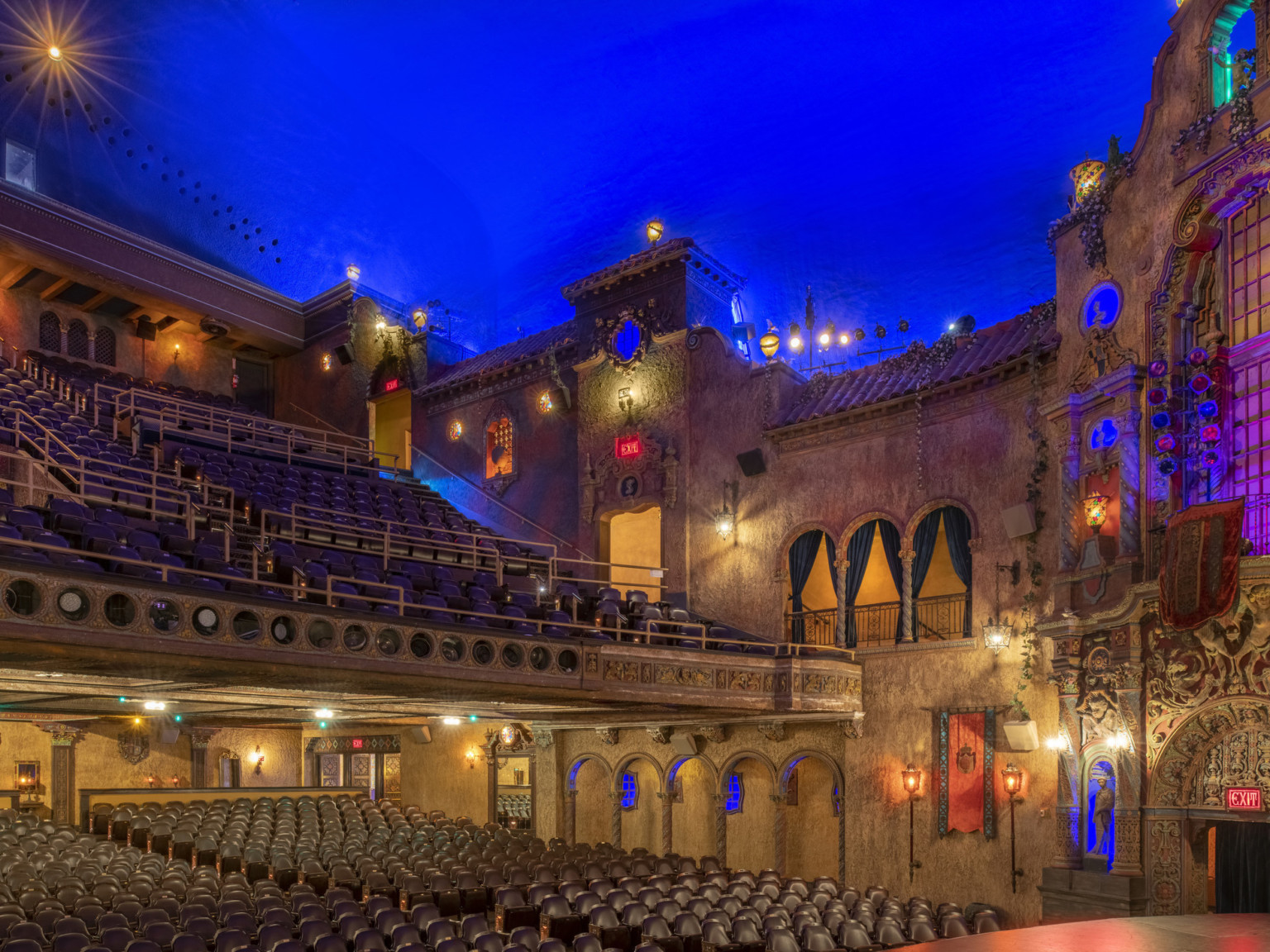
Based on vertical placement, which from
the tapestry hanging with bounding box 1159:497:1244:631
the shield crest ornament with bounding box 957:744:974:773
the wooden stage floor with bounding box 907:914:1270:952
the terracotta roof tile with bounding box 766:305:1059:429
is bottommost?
the shield crest ornament with bounding box 957:744:974:773

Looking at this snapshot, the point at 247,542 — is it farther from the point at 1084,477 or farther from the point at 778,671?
the point at 1084,477

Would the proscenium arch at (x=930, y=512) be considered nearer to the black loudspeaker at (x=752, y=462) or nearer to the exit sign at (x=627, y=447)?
the black loudspeaker at (x=752, y=462)

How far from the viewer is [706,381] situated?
72.4ft

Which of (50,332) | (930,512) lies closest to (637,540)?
(930,512)

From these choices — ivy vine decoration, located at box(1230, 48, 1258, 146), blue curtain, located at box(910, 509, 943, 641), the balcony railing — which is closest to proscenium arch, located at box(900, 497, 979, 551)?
blue curtain, located at box(910, 509, 943, 641)

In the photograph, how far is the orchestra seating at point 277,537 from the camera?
13992mm

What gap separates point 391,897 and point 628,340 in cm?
1198

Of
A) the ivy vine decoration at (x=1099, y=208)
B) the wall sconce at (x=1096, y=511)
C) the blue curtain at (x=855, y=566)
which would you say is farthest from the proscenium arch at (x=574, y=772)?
the ivy vine decoration at (x=1099, y=208)

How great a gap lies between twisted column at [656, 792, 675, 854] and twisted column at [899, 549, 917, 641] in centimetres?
641

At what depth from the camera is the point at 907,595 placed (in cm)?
1891

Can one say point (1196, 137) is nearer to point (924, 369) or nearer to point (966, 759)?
point (924, 369)

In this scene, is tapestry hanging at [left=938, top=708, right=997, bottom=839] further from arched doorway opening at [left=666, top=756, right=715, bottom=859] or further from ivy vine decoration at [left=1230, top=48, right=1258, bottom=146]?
ivy vine decoration at [left=1230, top=48, right=1258, bottom=146]

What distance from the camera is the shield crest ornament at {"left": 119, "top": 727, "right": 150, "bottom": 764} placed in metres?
25.4

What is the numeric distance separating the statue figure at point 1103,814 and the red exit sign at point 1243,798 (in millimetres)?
1587
